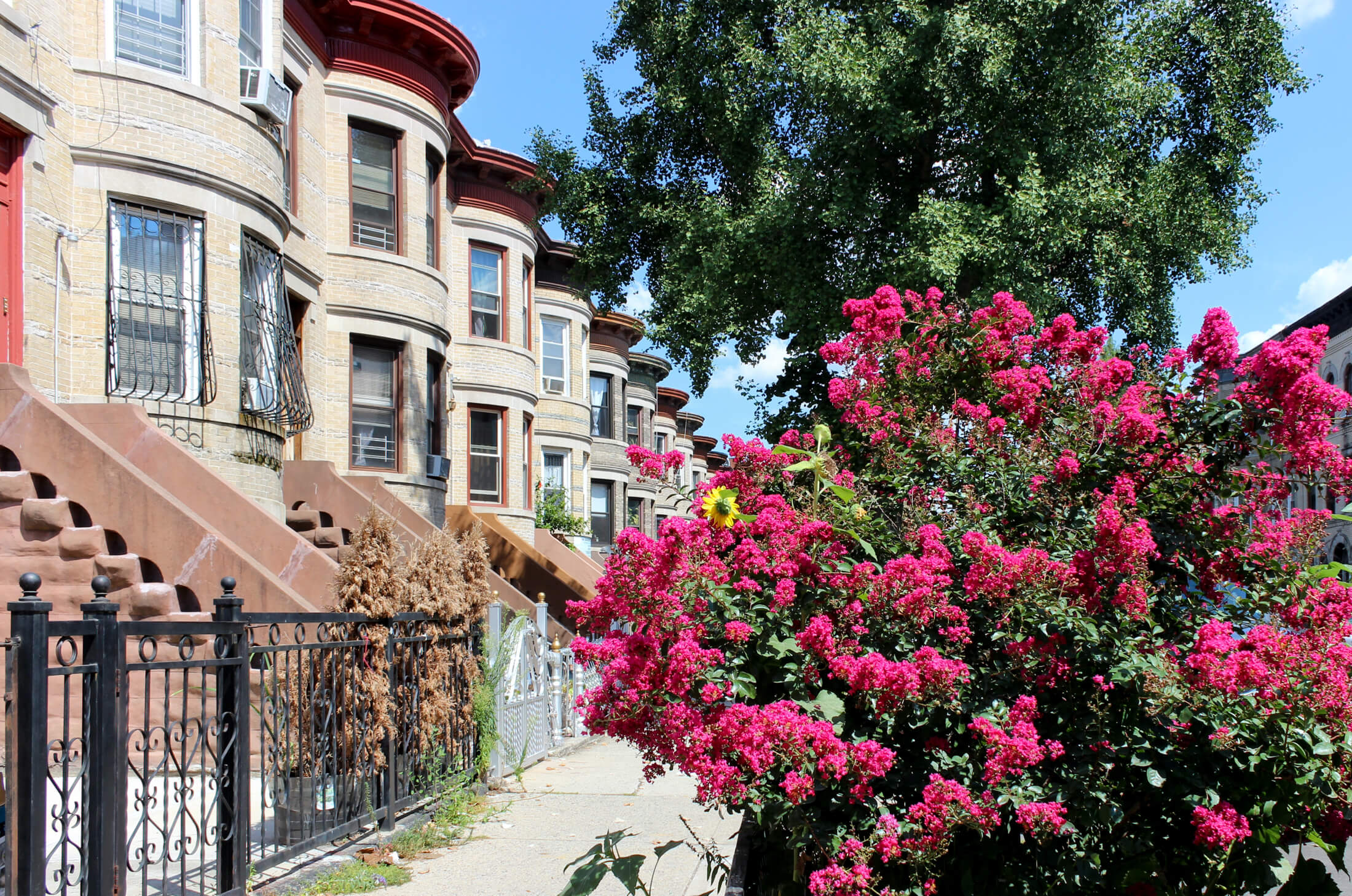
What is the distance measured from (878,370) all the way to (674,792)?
563 centimetres

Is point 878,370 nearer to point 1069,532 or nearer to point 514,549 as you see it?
point 1069,532

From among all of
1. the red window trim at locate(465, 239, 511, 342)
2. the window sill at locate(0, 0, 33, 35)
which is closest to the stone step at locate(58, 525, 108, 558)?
the window sill at locate(0, 0, 33, 35)

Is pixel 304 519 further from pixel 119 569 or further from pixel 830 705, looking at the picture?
pixel 830 705

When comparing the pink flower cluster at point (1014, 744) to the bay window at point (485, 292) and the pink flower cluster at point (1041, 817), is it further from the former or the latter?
the bay window at point (485, 292)

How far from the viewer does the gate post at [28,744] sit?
4.23 meters

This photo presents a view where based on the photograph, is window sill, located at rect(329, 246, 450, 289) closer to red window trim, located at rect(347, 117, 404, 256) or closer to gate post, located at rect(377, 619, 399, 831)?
red window trim, located at rect(347, 117, 404, 256)

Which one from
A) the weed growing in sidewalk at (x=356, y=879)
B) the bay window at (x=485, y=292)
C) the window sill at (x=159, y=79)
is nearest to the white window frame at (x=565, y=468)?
the bay window at (x=485, y=292)

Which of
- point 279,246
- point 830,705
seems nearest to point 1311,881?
point 830,705

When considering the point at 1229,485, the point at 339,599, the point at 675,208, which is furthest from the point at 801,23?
the point at 1229,485

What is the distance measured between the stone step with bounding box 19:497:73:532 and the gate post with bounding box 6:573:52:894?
5.47m

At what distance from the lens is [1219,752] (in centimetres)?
342

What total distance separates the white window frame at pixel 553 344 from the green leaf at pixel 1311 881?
83.9ft

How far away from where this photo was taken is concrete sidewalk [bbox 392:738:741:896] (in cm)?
640

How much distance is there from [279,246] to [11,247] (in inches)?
141
